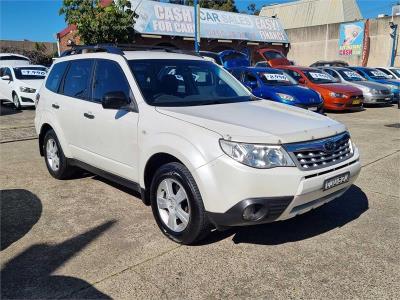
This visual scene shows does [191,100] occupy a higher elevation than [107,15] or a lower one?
lower

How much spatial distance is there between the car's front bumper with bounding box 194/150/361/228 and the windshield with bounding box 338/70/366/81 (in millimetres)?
13993

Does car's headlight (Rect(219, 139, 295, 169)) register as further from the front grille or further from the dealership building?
the dealership building

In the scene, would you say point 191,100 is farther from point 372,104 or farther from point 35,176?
point 372,104

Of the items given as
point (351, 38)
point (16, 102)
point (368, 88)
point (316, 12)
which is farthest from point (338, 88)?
point (316, 12)

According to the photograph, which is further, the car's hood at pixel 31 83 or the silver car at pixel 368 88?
the silver car at pixel 368 88

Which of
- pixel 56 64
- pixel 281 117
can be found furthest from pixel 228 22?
pixel 281 117

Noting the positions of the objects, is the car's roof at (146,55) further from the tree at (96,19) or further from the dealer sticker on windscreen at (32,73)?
the tree at (96,19)

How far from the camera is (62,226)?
420cm

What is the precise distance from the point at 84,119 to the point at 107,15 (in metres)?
13.7

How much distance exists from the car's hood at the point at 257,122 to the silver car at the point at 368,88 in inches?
470

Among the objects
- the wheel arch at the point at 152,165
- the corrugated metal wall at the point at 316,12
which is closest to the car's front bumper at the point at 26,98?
the wheel arch at the point at 152,165

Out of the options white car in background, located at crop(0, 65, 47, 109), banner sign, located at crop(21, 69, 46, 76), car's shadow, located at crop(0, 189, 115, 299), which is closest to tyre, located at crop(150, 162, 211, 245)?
car's shadow, located at crop(0, 189, 115, 299)

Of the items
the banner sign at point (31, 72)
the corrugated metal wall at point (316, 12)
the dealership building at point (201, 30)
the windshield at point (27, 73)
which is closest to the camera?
the windshield at point (27, 73)

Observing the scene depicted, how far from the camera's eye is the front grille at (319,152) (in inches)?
130
